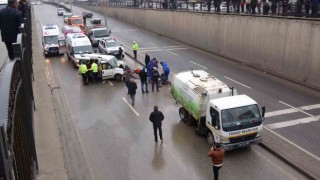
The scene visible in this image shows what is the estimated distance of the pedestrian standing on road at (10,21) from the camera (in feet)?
27.8

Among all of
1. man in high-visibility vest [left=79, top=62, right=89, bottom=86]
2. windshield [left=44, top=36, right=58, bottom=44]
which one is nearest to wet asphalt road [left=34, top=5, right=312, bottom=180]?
man in high-visibility vest [left=79, top=62, right=89, bottom=86]

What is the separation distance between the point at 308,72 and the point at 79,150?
15940mm

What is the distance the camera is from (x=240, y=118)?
13461mm

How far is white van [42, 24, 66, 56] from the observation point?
34.9 metres

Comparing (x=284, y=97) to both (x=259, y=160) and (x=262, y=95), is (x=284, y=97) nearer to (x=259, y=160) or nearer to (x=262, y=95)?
(x=262, y=95)

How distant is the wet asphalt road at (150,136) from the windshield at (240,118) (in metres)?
1.27

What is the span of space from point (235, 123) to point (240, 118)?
32cm

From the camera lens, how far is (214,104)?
1377 centimetres

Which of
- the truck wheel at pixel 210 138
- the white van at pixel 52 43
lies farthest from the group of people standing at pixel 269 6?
the white van at pixel 52 43

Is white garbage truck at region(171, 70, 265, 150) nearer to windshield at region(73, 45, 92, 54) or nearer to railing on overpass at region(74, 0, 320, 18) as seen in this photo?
railing on overpass at region(74, 0, 320, 18)

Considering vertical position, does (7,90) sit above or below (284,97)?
above

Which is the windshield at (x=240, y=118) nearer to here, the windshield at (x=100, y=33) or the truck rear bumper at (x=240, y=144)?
the truck rear bumper at (x=240, y=144)

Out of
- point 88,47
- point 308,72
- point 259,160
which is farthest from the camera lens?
point 88,47

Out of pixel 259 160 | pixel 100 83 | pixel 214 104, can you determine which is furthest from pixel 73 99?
pixel 259 160
